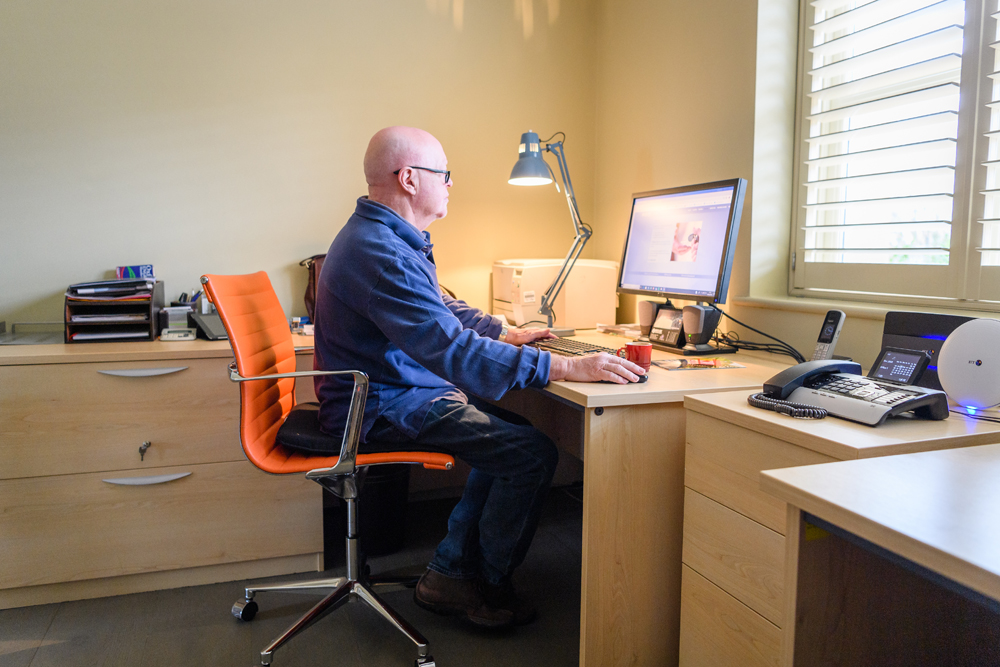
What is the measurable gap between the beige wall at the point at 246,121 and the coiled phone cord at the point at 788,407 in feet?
5.80

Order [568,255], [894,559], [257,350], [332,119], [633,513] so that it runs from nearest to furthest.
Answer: [894,559] → [633,513] → [257,350] → [568,255] → [332,119]

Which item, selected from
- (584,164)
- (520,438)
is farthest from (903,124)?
(584,164)

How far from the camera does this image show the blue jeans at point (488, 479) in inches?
66.1

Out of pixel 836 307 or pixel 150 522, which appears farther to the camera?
pixel 150 522

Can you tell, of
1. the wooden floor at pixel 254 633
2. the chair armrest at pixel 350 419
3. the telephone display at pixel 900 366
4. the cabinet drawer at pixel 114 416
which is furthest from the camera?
the cabinet drawer at pixel 114 416

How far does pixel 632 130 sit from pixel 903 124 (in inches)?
46.5

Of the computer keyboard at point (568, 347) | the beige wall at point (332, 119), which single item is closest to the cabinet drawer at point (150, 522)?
the beige wall at point (332, 119)

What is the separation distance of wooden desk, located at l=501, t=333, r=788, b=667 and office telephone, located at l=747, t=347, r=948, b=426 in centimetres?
20

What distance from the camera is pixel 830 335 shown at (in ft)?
5.22

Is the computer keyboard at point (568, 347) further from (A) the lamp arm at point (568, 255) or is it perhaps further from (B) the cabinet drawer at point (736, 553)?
(B) the cabinet drawer at point (736, 553)

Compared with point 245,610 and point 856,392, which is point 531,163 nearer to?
point 856,392

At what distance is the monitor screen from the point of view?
1854mm

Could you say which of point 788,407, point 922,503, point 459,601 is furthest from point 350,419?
point 922,503

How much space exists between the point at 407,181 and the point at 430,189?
7cm
